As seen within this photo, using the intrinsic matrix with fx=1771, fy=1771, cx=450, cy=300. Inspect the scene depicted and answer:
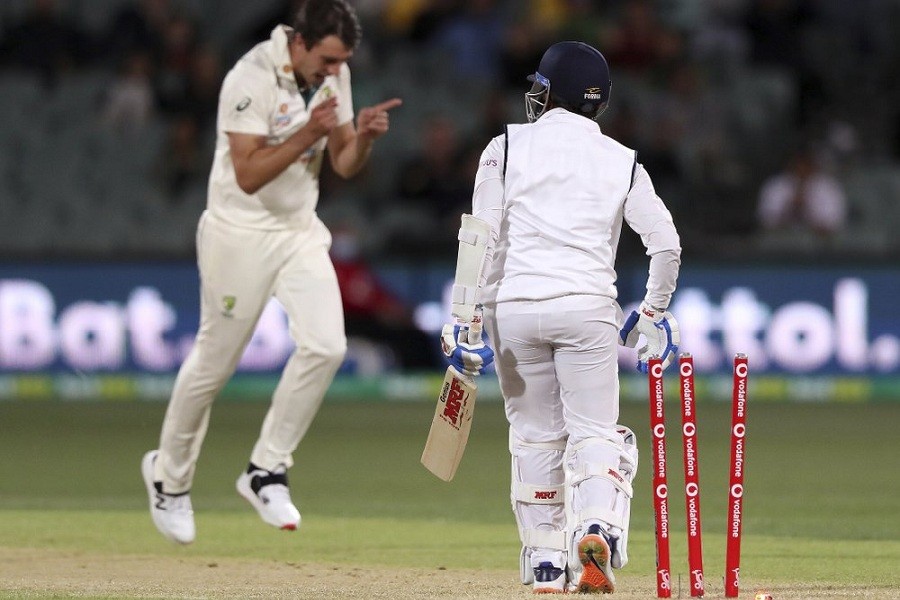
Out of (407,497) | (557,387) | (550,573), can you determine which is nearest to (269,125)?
(557,387)

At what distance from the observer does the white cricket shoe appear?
530 cm

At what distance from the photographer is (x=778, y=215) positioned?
45.1 ft

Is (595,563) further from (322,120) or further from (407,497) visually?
(407,497)

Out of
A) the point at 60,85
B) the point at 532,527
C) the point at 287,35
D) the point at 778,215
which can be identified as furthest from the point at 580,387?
the point at 60,85

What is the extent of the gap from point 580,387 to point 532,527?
1.57ft

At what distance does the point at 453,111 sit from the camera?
1511cm

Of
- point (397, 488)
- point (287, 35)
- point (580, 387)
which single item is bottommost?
point (397, 488)

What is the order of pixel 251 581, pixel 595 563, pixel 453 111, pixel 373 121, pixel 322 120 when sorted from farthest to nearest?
pixel 453 111 < pixel 373 121 < pixel 322 120 < pixel 251 581 < pixel 595 563

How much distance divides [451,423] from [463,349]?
301 mm

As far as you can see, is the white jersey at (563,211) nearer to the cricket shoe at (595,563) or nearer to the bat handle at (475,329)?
the bat handle at (475,329)

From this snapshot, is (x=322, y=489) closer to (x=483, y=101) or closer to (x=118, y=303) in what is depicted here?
(x=118, y=303)

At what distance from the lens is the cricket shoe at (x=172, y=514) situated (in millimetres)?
6488

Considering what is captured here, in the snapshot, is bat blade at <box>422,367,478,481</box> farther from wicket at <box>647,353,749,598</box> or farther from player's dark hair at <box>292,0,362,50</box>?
player's dark hair at <box>292,0,362,50</box>

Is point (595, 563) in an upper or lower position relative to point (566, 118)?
lower
